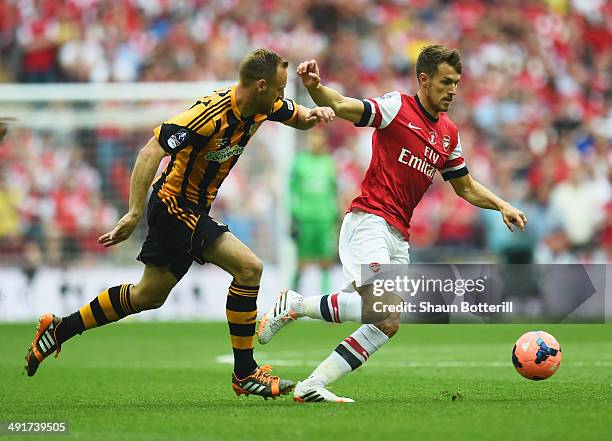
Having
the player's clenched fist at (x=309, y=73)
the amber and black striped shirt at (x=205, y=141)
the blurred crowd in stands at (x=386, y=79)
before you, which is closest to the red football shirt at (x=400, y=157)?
the player's clenched fist at (x=309, y=73)

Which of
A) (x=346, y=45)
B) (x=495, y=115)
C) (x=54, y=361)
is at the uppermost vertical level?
(x=346, y=45)

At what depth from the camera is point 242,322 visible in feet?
25.0

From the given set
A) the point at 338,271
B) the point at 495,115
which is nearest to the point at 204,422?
the point at 338,271

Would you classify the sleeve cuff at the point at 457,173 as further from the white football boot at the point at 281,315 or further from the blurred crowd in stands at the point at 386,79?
the blurred crowd in stands at the point at 386,79

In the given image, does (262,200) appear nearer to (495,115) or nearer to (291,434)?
(495,115)

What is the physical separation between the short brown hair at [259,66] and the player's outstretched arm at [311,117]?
A: 14.6 inches

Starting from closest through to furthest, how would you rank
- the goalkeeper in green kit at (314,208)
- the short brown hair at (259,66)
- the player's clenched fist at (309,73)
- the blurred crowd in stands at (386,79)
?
the player's clenched fist at (309,73) → the short brown hair at (259,66) → the goalkeeper in green kit at (314,208) → the blurred crowd in stands at (386,79)

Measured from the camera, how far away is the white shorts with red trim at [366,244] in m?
7.33

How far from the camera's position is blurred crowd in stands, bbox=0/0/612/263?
57.8ft

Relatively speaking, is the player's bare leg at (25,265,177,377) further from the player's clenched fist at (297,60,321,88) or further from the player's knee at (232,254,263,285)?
the player's clenched fist at (297,60,321,88)

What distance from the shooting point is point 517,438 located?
549 cm

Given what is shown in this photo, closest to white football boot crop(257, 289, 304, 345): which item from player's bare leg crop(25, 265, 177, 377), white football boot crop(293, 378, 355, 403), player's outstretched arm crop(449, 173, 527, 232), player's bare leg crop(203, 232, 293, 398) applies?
player's bare leg crop(203, 232, 293, 398)

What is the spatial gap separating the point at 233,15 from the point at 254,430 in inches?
669

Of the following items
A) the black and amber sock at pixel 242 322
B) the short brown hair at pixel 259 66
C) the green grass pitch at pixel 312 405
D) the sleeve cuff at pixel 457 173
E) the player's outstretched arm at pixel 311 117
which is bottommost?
the green grass pitch at pixel 312 405
